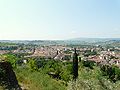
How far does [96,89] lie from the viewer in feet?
40.3

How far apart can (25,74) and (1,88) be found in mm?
5228

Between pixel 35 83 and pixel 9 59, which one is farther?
pixel 9 59

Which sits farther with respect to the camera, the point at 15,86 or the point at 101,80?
the point at 15,86

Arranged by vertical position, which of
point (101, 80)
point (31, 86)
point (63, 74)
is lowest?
point (63, 74)

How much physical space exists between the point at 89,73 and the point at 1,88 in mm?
5496

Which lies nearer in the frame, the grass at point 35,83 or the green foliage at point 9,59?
the grass at point 35,83

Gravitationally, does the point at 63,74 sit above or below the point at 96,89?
below

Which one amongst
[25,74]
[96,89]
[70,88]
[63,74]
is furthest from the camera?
[63,74]

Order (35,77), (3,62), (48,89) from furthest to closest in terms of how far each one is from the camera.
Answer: (35,77) → (3,62) → (48,89)

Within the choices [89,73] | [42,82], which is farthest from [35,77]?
[89,73]

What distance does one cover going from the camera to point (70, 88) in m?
13.1

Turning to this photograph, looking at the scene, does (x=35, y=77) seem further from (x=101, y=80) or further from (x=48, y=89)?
(x=101, y=80)

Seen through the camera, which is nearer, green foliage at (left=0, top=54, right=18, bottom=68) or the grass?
the grass

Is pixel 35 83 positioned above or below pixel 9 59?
below
